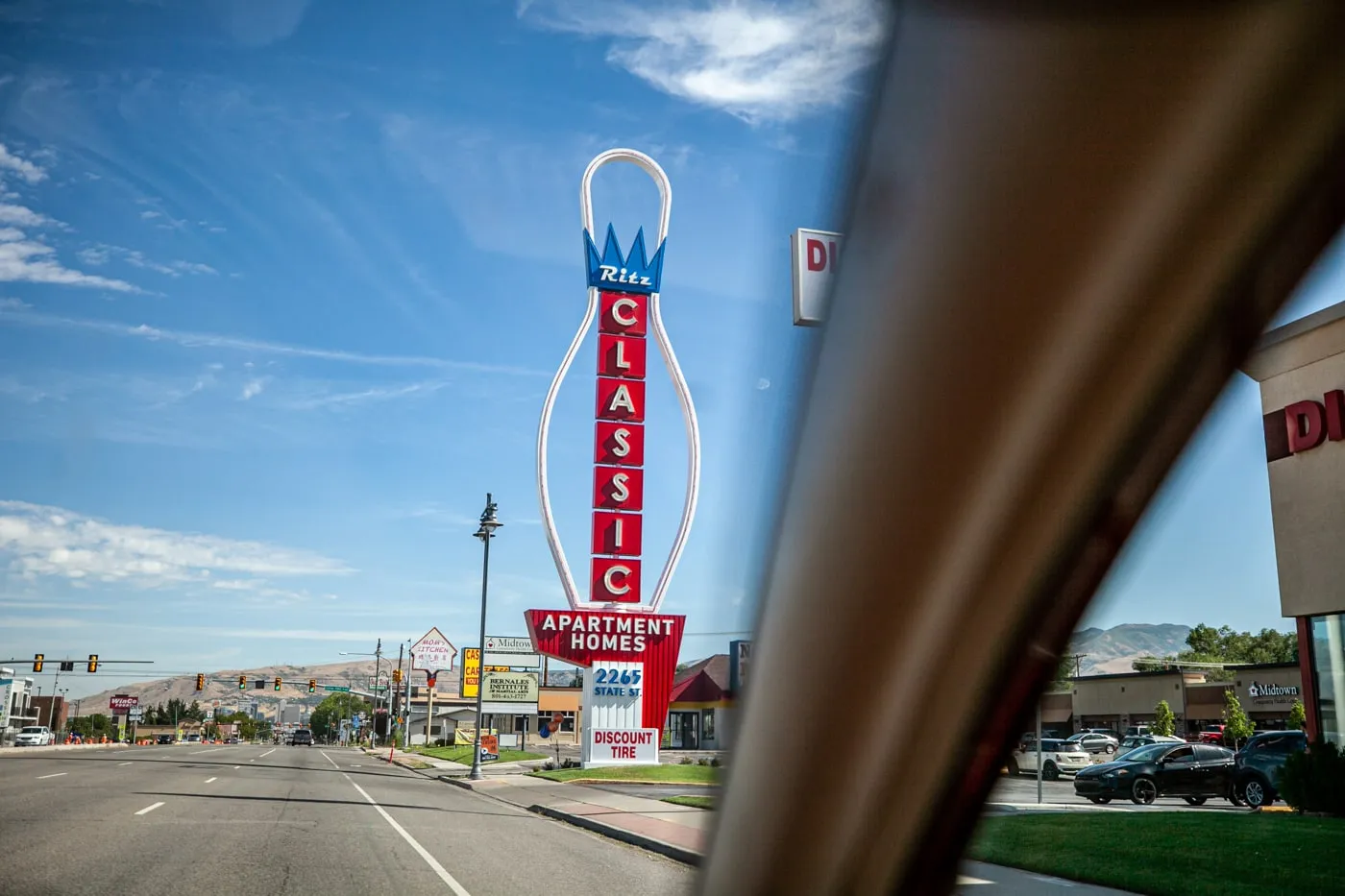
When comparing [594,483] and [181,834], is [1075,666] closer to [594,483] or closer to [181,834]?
[181,834]

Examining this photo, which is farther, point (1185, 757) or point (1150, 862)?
point (1185, 757)

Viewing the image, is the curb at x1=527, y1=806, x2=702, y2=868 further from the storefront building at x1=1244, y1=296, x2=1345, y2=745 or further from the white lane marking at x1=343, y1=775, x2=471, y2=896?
the storefront building at x1=1244, y1=296, x2=1345, y2=745

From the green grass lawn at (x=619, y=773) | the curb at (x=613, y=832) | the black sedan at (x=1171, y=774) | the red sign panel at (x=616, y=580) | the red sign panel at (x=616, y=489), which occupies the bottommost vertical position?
the green grass lawn at (x=619, y=773)

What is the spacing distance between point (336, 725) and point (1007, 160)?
163 metres

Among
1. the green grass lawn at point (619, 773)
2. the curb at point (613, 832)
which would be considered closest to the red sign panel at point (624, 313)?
the green grass lawn at point (619, 773)

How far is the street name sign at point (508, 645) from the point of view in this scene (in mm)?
44094

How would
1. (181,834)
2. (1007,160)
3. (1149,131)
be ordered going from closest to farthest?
(1149,131)
(1007,160)
(181,834)

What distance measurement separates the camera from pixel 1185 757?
19703 millimetres

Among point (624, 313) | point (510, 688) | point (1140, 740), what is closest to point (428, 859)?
point (1140, 740)

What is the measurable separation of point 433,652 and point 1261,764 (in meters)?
25.9

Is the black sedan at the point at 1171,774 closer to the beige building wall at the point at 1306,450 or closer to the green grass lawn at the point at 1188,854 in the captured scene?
the green grass lawn at the point at 1188,854

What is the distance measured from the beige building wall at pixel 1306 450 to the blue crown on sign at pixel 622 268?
30.6m

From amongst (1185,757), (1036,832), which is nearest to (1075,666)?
(1036,832)

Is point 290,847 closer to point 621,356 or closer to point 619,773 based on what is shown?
point 619,773
